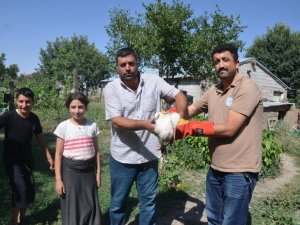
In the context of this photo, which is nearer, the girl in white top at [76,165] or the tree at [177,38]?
the girl in white top at [76,165]

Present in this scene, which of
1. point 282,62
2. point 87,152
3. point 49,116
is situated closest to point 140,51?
point 49,116

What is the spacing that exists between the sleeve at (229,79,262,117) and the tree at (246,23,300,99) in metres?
28.6

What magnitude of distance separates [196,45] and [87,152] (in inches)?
421

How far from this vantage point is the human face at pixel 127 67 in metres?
2.99

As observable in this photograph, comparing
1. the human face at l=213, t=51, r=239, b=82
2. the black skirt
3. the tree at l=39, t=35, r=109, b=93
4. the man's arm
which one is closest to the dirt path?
the black skirt

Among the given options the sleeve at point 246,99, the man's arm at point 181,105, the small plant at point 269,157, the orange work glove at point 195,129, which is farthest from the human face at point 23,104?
the small plant at point 269,157

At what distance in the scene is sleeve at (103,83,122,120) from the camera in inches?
117

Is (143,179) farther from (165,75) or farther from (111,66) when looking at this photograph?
(111,66)

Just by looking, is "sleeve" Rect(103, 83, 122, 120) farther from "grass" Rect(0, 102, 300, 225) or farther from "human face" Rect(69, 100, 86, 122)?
"grass" Rect(0, 102, 300, 225)

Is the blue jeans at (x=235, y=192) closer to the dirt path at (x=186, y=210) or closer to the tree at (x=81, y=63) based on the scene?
the dirt path at (x=186, y=210)

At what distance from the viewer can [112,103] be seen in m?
3.00

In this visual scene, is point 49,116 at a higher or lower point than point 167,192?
higher

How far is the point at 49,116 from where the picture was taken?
12.9m

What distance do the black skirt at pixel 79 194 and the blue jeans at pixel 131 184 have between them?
33 centimetres
